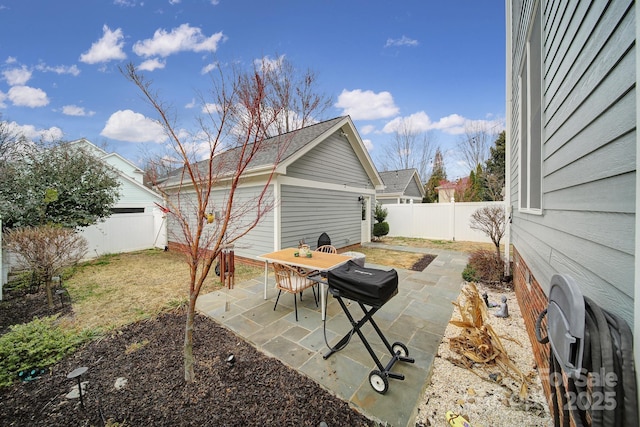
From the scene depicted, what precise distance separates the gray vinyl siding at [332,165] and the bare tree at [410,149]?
15.2m

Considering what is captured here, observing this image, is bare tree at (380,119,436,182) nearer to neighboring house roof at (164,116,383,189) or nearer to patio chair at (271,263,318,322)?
neighboring house roof at (164,116,383,189)

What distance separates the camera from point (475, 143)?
20.6 metres

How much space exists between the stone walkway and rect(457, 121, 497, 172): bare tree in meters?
19.3

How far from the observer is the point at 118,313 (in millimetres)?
4160

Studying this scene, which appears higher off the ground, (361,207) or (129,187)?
(129,187)

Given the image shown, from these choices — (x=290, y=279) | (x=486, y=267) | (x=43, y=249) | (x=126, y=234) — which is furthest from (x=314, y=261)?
(x=126, y=234)

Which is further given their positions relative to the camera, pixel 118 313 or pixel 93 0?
pixel 93 0

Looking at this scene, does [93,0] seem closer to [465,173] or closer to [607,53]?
[607,53]

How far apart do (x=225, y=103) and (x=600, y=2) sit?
2.79 metres

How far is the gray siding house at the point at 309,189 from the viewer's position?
22.7 ft

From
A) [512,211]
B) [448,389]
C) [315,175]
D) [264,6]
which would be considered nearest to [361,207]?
[315,175]

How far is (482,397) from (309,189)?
21.4 ft

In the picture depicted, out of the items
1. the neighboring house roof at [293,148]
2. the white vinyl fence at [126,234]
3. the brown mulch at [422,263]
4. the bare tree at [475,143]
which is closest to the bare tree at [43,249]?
the neighboring house roof at [293,148]

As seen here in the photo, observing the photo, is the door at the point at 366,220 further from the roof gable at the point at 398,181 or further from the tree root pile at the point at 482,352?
the tree root pile at the point at 482,352
